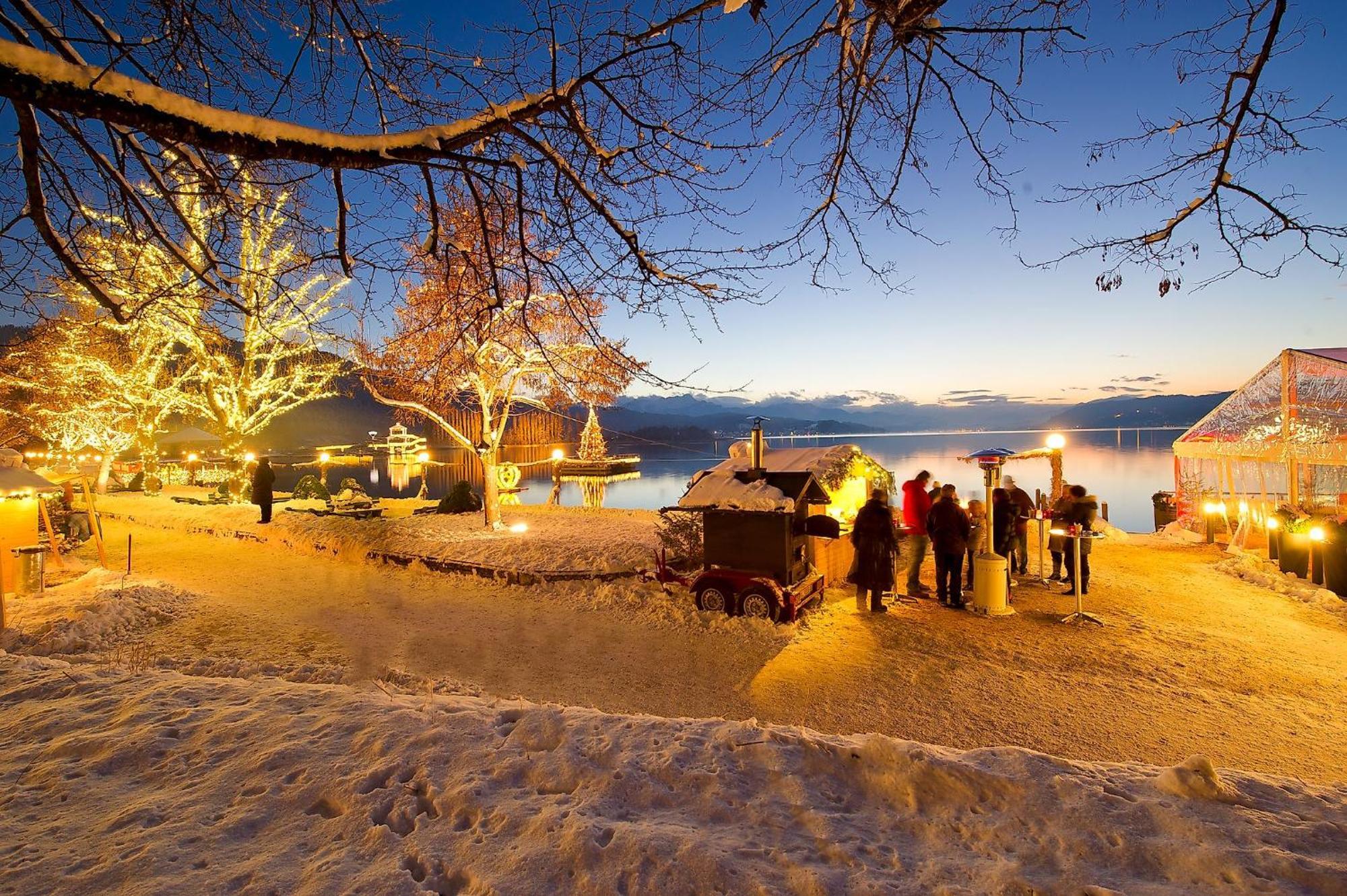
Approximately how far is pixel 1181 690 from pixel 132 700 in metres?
9.12

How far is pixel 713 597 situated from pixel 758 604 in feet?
2.36

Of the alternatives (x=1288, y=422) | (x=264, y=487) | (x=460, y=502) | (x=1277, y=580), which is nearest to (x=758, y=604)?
(x=1277, y=580)

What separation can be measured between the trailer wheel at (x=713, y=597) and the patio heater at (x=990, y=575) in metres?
3.85

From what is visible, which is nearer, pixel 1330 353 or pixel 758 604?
pixel 758 604

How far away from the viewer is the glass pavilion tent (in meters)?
11.8

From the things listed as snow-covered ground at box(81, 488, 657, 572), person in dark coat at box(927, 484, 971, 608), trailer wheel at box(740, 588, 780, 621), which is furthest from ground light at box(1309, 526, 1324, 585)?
snow-covered ground at box(81, 488, 657, 572)

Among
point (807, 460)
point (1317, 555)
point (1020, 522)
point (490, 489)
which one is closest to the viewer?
point (1317, 555)

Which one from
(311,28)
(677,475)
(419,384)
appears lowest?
(677,475)

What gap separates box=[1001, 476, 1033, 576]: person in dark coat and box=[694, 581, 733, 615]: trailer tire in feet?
17.5

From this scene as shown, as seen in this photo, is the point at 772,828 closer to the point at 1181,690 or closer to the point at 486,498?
the point at 1181,690

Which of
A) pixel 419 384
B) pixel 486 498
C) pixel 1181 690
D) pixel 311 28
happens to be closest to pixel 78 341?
pixel 419 384

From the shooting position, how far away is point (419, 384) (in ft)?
46.5

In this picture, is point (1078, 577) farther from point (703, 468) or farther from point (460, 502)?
point (703, 468)

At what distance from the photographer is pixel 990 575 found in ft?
29.8
